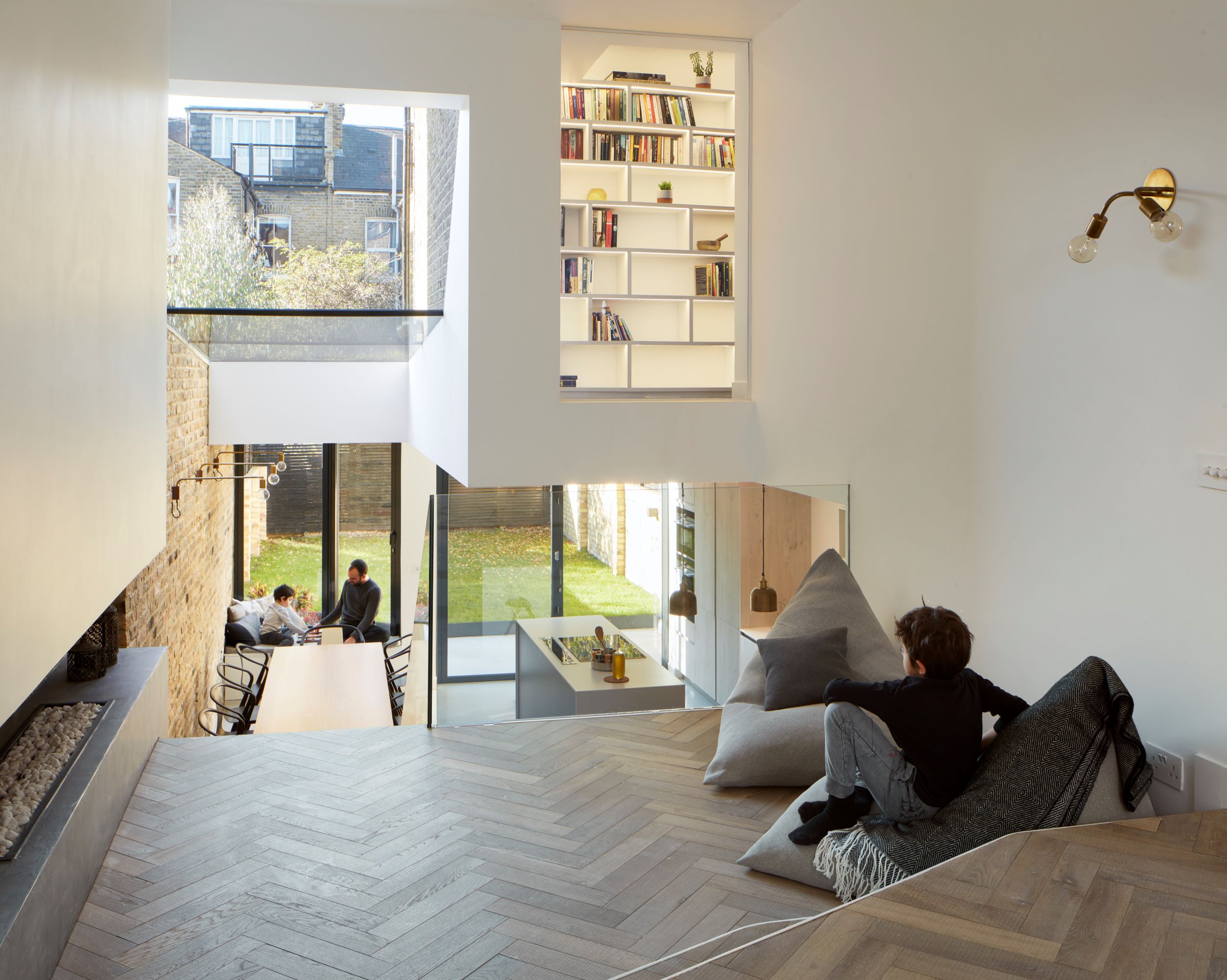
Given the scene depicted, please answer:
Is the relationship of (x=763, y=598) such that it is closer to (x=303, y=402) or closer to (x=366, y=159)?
(x=366, y=159)

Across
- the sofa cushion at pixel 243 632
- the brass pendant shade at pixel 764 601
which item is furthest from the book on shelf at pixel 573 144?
the sofa cushion at pixel 243 632

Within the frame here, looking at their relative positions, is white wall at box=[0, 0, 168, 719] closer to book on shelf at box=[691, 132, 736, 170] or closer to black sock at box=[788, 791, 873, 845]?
black sock at box=[788, 791, 873, 845]

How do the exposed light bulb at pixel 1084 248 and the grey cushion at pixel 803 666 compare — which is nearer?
the exposed light bulb at pixel 1084 248

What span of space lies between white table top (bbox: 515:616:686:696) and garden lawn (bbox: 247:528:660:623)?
4 cm

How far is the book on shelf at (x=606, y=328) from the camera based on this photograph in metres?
5.79

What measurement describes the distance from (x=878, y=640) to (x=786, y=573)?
0.81m

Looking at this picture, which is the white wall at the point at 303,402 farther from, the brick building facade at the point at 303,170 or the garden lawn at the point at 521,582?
the garden lawn at the point at 521,582

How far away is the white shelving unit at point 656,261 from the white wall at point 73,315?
2.44 meters

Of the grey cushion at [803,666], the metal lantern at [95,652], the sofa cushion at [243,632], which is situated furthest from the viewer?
the sofa cushion at [243,632]

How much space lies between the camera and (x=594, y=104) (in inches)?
225

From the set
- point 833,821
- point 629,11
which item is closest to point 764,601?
point 833,821

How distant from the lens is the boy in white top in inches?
383

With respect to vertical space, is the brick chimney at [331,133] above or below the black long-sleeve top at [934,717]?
above

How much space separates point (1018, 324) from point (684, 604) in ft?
6.80
